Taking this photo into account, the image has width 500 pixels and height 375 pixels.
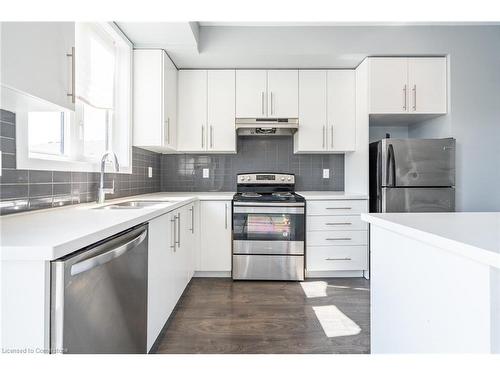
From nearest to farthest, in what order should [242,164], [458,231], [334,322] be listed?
[458,231], [334,322], [242,164]

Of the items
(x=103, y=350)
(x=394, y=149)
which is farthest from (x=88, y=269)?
(x=394, y=149)

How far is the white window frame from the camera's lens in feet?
3.67

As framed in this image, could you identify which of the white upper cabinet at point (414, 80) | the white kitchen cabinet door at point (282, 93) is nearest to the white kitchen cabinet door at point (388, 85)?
the white upper cabinet at point (414, 80)

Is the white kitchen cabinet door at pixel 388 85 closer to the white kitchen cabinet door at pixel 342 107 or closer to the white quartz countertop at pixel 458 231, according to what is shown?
the white kitchen cabinet door at pixel 342 107

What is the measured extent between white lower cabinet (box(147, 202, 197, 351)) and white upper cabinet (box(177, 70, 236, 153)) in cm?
86

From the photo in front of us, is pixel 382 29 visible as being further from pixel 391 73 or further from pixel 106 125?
pixel 106 125

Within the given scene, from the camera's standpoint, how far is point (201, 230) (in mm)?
2797

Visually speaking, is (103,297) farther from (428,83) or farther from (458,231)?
(428,83)

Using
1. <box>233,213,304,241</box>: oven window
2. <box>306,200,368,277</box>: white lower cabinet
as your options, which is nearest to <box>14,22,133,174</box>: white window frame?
<box>233,213,304,241</box>: oven window

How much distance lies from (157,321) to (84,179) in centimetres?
103

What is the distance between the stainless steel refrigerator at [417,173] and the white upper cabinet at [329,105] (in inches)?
20.6

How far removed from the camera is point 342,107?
3000 mm

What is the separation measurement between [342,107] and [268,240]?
162 cm

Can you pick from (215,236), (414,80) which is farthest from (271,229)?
(414,80)
